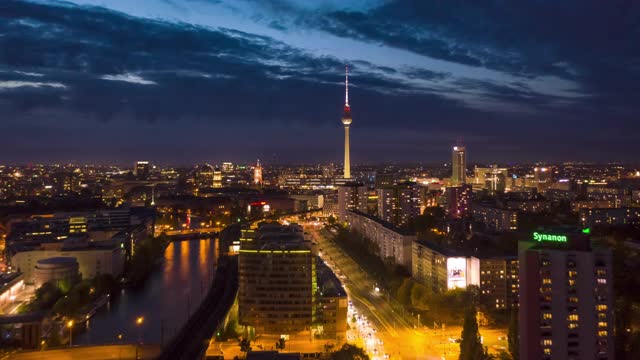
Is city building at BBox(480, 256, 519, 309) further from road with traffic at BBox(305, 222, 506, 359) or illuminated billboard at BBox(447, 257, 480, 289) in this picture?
road with traffic at BBox(305, 222, 506, 359)

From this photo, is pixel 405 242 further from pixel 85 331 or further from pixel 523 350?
pixel 523 350

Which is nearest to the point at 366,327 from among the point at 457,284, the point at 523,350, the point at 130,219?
the point at 457,284

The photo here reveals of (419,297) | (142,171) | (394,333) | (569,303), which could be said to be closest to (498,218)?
(419,297)

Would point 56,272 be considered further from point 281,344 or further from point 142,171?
point 142,171

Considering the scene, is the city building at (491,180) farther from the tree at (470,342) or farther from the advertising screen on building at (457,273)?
the tree at (470,342)

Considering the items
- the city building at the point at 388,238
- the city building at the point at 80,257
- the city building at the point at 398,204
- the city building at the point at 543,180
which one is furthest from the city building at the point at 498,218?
the city building at the point at 543,180
